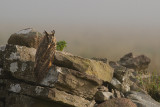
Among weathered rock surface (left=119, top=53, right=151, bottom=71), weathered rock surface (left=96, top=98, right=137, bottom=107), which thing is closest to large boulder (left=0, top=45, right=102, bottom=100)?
weathered rock surface (left=96, top=98, right=137, bottom=107)

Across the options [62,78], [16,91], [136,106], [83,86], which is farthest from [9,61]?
[136,106]

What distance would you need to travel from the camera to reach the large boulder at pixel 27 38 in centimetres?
1059

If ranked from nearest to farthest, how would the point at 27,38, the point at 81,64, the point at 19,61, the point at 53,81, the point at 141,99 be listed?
the point at 53,81 → the point at 19,61 → the point at 81,64 → the point at 27,38 → the point at 141,99

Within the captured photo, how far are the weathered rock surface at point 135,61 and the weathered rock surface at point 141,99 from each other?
10.6 m

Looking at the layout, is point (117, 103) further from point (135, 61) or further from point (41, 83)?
point (135, 61)

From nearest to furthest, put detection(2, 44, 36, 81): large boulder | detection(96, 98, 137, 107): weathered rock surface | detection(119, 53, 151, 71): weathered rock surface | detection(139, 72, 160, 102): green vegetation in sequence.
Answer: detection(2, 44, 36, 81): large boulder < detection(96, 98, 137, 107): weathered rock surface < detection(139, 72, 160, 102): green vegetation < detection(119, 53, 151, 71): weathered rock surface

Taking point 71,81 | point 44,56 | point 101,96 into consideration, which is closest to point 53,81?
point 71,81

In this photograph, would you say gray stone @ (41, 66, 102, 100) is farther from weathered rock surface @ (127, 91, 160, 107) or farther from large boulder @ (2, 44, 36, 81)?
weathered rock surface @ (127, 91, 160, 107)

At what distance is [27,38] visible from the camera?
10.6 metres

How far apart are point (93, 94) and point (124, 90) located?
8.50 feet

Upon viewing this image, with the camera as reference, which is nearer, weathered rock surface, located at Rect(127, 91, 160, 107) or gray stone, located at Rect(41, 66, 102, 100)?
gray stone, located at Rect(41, 66, 102, 100)

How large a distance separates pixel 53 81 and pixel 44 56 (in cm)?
95

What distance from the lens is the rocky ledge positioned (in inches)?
360

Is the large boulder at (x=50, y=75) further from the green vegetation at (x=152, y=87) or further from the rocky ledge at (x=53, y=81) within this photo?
the green vegetation at (x=152, y=87)
